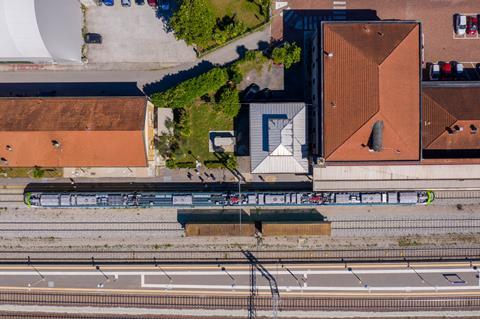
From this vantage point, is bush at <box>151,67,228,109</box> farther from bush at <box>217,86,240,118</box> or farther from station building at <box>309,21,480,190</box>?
station building at <box>309,21,480,190</box>

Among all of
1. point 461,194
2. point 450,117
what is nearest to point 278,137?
point 450,117

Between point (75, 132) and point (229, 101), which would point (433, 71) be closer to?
point (229, 101)

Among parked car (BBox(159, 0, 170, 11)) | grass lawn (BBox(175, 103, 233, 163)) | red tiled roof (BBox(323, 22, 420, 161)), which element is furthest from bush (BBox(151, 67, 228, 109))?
red tiled roof (BBox(323, 22, 420, 161))

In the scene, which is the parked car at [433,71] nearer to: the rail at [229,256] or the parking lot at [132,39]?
the rail at [229,256]

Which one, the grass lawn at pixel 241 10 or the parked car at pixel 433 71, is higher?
the grass lawn at pixel 241 10

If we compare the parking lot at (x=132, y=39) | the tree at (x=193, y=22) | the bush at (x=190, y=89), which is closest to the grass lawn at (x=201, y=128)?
the bush at (x=190, y=89)
